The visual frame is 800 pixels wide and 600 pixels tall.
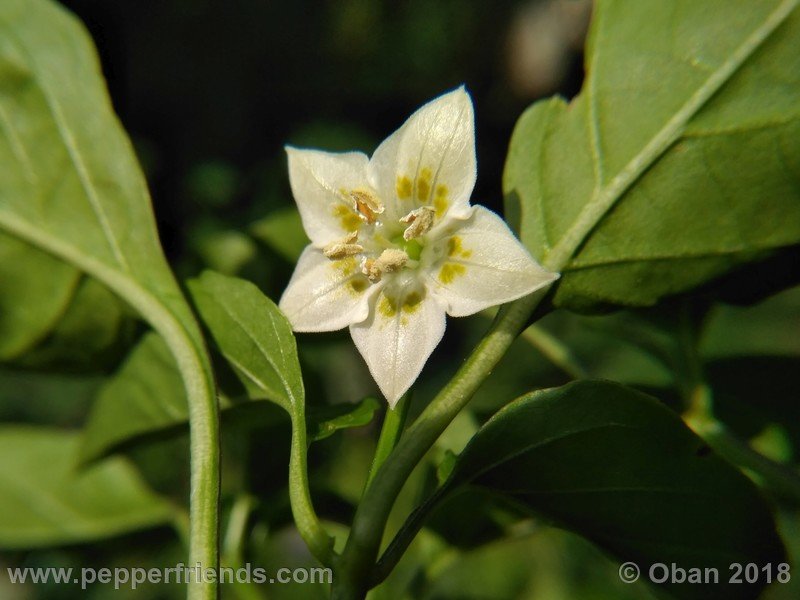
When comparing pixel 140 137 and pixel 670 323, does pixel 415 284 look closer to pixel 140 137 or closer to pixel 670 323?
pixel 670 323

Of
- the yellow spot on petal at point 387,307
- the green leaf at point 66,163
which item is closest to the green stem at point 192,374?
the green leaf at point 66,163

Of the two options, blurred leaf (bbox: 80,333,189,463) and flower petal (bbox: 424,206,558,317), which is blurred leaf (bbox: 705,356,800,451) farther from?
blurred leaf (bbox: 80,333,189,463)

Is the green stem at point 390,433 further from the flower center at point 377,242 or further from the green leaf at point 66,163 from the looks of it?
the green leaf at point 66,163

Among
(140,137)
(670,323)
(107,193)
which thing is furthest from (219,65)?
(670,323)

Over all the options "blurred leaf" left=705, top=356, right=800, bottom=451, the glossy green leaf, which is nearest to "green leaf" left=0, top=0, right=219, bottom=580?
the glossy green leaf

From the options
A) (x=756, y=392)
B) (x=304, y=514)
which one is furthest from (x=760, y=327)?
(x=304, y=514)

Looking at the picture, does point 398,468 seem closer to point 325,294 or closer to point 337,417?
point 337,417
